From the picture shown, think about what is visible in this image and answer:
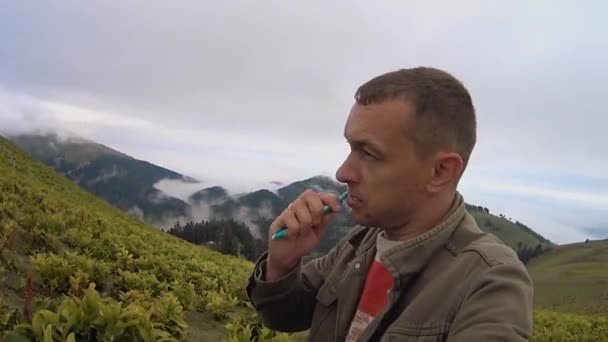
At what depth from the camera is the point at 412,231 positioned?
7.30ft

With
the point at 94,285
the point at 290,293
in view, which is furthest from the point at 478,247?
the point at 94,285

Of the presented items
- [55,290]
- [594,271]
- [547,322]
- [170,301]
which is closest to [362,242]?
[170,301]

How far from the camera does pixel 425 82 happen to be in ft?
7.00

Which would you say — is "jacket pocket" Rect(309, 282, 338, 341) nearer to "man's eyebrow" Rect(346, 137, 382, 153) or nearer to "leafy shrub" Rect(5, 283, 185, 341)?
"man's eyebrow" Rect(346, 137, 382, 153)

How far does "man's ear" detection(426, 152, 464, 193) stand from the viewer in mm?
2117

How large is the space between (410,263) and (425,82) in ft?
2.46

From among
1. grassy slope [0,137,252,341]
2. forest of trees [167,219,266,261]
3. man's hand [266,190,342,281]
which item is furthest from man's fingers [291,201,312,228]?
forest of trees [167,219,266,261]

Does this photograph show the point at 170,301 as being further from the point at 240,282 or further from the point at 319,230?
the point at 240,282

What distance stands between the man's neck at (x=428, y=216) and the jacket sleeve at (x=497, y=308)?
441 mm

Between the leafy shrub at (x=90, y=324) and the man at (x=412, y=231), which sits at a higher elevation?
the man at (x=412, y=231)

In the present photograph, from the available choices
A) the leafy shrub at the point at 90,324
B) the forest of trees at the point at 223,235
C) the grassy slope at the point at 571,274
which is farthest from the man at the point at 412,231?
the forest of trees at the point at 223,235

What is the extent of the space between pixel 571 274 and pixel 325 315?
124315 mm

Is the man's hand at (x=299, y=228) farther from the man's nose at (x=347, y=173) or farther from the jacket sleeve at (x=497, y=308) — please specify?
the jacket sleeve at (x=497, y=308)

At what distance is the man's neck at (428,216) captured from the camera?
2189 mm
